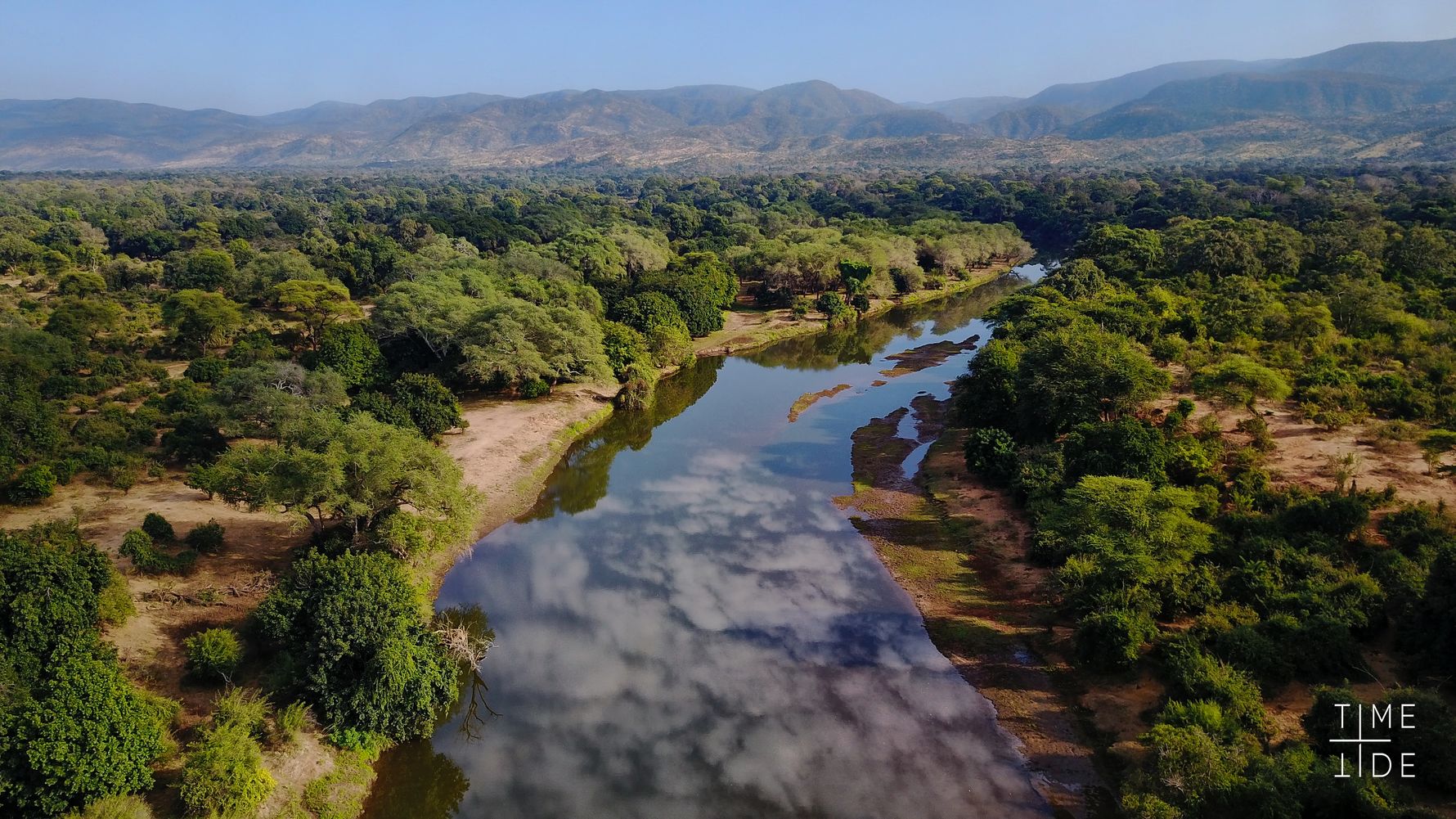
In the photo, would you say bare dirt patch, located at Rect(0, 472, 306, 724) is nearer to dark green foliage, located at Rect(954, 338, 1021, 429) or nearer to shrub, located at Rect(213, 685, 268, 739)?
shrub, located at Rect(213, 685, 268, 739)

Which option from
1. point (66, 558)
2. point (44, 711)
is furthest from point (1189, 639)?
point (66, 558)

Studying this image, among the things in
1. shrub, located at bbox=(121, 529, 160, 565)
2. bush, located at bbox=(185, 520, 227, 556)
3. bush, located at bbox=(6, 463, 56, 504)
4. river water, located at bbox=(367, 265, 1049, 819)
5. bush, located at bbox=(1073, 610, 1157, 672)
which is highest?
bush, located at bbox=(6, 463, 56, 504)

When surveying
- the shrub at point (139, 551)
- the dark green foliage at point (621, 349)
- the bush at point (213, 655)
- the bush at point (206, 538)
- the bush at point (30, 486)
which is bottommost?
the bush at point (213, 655)

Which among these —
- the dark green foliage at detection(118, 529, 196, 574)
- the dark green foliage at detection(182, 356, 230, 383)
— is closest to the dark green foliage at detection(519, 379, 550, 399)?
the dark green foliage at detection(182, 356, 230, 383)

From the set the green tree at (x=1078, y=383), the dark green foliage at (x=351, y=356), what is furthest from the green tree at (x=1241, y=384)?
the dark green foliage at (x=351, y=356)

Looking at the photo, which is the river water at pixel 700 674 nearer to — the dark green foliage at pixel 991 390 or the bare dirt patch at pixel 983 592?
the bare dirt patch at pixel 983 592
